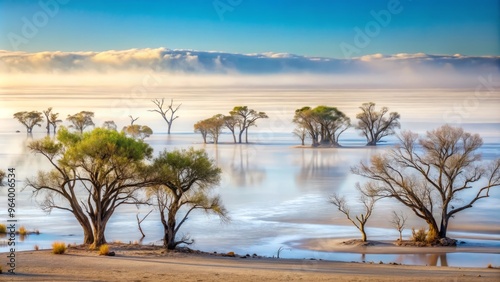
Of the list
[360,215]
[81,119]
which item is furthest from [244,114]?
[360,215]

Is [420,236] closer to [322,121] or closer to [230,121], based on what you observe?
[322,121]

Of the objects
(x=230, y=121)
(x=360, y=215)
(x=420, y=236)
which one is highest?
(x=230, y=121)

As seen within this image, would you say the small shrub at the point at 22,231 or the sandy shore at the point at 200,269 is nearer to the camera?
the sandy shore at the point at 200,269

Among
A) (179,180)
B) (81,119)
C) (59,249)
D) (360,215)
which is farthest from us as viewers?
(81,119)

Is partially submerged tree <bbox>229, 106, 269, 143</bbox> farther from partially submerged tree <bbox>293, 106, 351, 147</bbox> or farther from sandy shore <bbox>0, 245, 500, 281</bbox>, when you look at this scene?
sandy shore <bbox>0, 245, 500, 281</bbox>

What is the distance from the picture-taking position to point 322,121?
101312mm

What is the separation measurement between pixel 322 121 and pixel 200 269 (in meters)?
81.0

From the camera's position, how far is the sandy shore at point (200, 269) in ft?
63.2

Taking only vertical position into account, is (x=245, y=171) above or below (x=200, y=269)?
above

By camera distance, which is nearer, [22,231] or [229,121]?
[22,231]

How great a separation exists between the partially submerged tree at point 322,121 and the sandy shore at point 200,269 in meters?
77.0

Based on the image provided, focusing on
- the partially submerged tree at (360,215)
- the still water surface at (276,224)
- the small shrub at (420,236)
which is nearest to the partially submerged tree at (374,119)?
the still water surface at (276,224)

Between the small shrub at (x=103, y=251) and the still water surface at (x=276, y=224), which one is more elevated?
the still water surface at (x=276, y=224)

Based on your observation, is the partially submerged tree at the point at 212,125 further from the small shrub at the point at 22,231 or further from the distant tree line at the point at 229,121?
the small shrub at the point at 22,231
